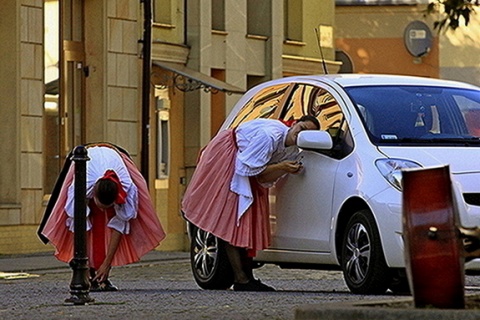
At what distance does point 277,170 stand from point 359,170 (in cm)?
90

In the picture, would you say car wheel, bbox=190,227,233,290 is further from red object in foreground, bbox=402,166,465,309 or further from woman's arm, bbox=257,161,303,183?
red object in foreground, bbox=402,166,465,309

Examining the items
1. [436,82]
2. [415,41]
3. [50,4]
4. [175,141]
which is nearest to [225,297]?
[436,82]

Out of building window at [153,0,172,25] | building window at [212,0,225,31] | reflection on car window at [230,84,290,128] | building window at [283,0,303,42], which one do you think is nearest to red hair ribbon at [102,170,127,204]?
reflection on car window at [230,84,290,128]

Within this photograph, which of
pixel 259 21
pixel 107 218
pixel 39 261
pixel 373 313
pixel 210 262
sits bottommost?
pixel 39 261

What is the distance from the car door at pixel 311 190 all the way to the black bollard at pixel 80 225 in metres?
2.11

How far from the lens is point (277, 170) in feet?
42.3

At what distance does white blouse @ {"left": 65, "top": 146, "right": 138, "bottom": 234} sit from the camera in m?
13.6

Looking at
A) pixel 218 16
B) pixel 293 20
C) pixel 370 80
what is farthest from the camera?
pixel 293 20

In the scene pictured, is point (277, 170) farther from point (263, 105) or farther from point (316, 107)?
point (263, 105)

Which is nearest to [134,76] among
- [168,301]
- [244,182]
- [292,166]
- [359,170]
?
[244,182]

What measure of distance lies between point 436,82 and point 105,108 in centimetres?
1444

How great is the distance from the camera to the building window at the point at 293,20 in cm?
3466

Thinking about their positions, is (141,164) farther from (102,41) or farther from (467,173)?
(467,173)

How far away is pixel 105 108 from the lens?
27.5 m
